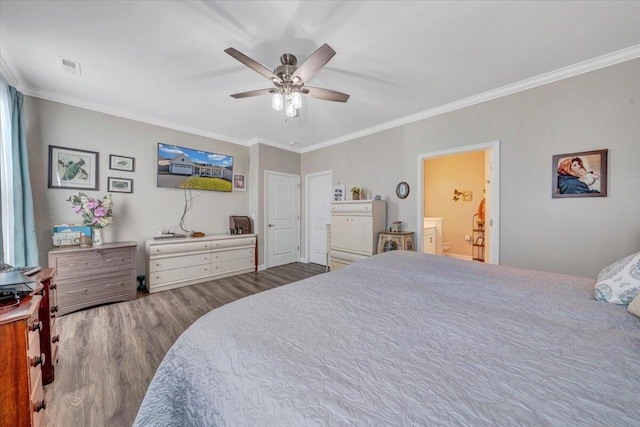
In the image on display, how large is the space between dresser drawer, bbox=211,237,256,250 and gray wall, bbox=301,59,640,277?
3386mm

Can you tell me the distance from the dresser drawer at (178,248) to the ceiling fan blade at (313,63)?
9.33 feet

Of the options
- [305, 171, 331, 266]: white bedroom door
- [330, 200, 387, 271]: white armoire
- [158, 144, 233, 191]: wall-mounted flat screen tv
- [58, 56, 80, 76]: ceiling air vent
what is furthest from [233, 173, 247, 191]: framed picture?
[58, 56, 80, 76]: ceiling air vent

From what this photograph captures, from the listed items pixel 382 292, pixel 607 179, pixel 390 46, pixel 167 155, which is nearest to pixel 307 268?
pixel 167 155

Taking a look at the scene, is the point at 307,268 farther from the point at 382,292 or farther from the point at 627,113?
the point at 627,113

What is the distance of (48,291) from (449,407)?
236 centimetres

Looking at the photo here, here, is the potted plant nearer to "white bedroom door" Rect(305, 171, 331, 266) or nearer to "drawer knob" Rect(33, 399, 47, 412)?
"white bedroom door" Rect(305, 171, 331, 266)

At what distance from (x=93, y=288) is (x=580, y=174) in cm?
540

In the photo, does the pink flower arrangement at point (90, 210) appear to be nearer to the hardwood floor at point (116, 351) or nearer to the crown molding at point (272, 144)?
the hardwood floor at point (116, 351)

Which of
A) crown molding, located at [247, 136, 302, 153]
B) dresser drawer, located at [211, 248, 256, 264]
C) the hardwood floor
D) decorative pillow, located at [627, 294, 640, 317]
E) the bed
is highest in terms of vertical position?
crown molding, located at [247, 136, 302, 153]

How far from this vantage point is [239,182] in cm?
446

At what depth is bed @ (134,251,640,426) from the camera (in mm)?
517

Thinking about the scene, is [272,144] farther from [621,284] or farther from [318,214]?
[621,284]

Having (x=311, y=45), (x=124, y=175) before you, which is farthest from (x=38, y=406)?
(x=124, y=175)

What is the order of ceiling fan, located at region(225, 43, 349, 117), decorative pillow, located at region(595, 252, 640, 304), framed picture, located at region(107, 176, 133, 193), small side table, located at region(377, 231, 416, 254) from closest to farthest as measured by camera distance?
1. decorative pillow, located at region(595, 252, 640, 304)
2. ceiling fan, located at region(225, 43, 349, 117)
3. framed picture, located at region(107, 176, 133, 193)
4. small side table, located at region(377, 231, 416, 254)
